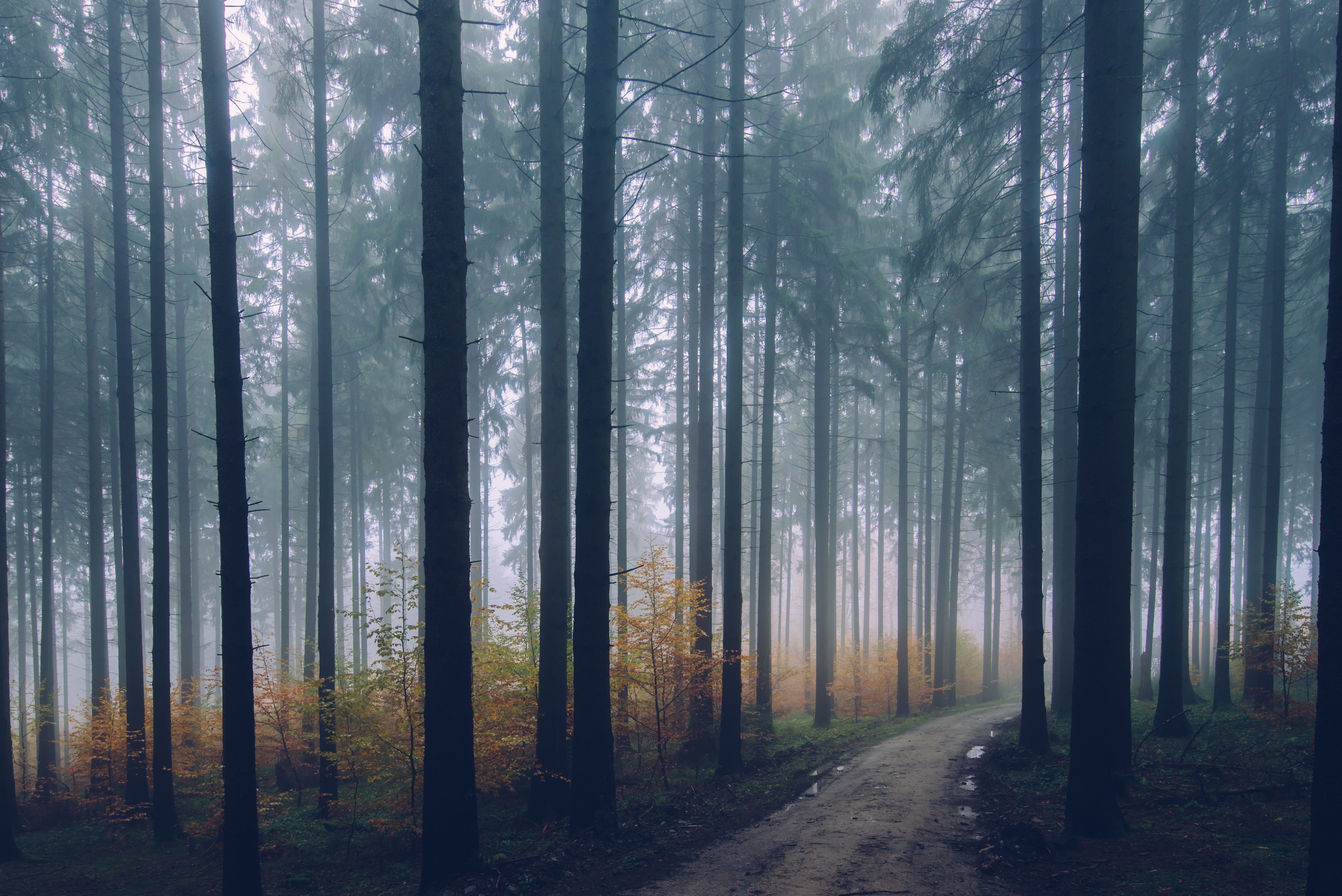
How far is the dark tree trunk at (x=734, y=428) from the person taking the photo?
412 inches

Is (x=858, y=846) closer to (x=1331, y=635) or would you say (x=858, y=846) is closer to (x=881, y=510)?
(x=1331, y=635)

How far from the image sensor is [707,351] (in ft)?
43.7

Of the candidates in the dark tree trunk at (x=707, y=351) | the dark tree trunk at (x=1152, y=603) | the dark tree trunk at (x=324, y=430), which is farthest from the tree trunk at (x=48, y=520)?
the dark tree trunk at (x=1152, y=603)

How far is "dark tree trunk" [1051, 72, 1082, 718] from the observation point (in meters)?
13.8

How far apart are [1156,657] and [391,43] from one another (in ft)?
140

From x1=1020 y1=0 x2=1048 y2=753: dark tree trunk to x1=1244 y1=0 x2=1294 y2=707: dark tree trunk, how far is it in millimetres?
4850

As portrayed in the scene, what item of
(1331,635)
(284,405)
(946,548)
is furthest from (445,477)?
(946,548)

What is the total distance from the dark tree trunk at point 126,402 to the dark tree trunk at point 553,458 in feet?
22.8

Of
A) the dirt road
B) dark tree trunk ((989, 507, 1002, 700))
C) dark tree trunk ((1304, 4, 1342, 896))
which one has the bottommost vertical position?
dark tree trunk ((989, 507, 1002, 700))

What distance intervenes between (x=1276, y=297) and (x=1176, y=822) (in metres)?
11.9

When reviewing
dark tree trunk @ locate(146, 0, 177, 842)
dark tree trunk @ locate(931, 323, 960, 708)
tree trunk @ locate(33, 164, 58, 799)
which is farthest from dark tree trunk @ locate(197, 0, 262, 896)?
dark tree trunk @ locate(931, 323, 960, 708)

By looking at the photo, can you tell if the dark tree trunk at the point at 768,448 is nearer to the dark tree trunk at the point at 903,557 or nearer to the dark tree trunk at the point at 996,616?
the dark tree trunk at the point at 903,557

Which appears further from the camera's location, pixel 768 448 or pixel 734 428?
pixel 768 448

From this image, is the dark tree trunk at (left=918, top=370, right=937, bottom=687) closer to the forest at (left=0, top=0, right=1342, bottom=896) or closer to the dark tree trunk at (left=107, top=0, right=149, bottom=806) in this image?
the forest at (left=0, top=0, right=1342, bottom=896)
